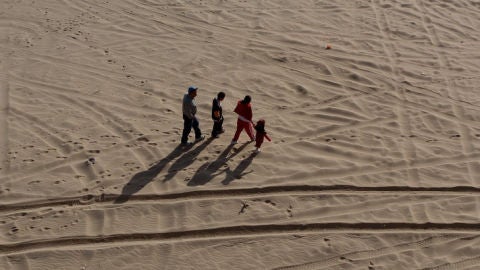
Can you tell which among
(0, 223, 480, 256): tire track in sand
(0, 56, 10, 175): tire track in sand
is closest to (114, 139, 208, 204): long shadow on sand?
(0, 223, 480, 256): tire track in sand

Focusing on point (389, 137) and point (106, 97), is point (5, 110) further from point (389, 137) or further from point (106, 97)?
point (389, 137)

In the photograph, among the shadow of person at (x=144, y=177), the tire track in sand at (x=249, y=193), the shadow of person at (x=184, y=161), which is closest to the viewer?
the tire track in sand at (x=249, y=193)

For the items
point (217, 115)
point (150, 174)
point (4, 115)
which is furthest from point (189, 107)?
point (4, 115)

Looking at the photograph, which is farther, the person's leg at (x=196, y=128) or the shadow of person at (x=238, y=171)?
the person's leg at (x=196, y=128)

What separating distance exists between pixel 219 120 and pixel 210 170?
3.30ft

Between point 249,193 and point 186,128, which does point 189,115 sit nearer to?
point 186,128

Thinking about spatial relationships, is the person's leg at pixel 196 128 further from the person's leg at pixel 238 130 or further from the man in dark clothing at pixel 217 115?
the person's leg at pixel 238 130

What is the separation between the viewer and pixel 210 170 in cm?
829

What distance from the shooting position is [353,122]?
9.58 metres

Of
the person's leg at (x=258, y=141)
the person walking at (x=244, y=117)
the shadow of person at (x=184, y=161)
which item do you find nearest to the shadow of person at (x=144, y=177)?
the shadow of person at (x=184, y=161)

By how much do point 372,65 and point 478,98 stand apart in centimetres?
237

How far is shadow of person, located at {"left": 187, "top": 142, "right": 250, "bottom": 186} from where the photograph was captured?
8.02 m

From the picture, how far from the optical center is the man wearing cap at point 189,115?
8.31 meters

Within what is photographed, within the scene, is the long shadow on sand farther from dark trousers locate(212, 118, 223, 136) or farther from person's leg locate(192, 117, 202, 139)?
dark trousers locate(212, 118, 223, 136)
